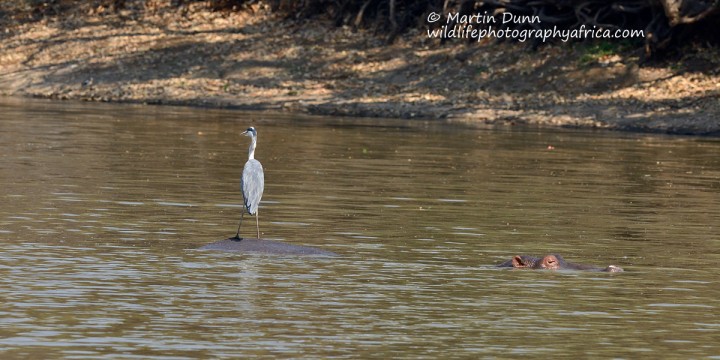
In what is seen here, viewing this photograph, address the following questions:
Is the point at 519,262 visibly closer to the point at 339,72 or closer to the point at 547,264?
the point at 547,264

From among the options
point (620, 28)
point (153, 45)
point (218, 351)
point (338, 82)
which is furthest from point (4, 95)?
point (218, 351)

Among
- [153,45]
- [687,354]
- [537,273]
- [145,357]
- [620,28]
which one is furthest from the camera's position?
[153,45]

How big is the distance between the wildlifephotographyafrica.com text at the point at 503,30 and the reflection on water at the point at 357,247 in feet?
34.5

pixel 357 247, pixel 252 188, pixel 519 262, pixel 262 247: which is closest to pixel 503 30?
pixel 357 247

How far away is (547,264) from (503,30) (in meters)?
29.2

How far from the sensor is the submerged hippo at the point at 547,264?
1468cm

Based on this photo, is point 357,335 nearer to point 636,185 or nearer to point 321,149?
point 636,185

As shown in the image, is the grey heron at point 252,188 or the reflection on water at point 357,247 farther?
the grey heron at point 252,188

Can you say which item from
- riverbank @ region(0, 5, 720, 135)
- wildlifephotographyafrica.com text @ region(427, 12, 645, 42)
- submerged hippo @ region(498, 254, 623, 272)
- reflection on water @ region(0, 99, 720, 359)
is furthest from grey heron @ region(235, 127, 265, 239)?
wildlifephotographyafrica.com text @ region(427, 12, 645, 42)

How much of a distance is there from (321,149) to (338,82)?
13999 millimetres

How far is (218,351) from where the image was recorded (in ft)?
34.6

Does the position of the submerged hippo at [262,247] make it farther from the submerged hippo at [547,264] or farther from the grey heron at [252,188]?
the submerged hippo at [547,264]

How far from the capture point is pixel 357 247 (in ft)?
52.7

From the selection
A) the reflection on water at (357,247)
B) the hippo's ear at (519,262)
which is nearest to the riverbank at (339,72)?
the reflection on water at (357,247)
